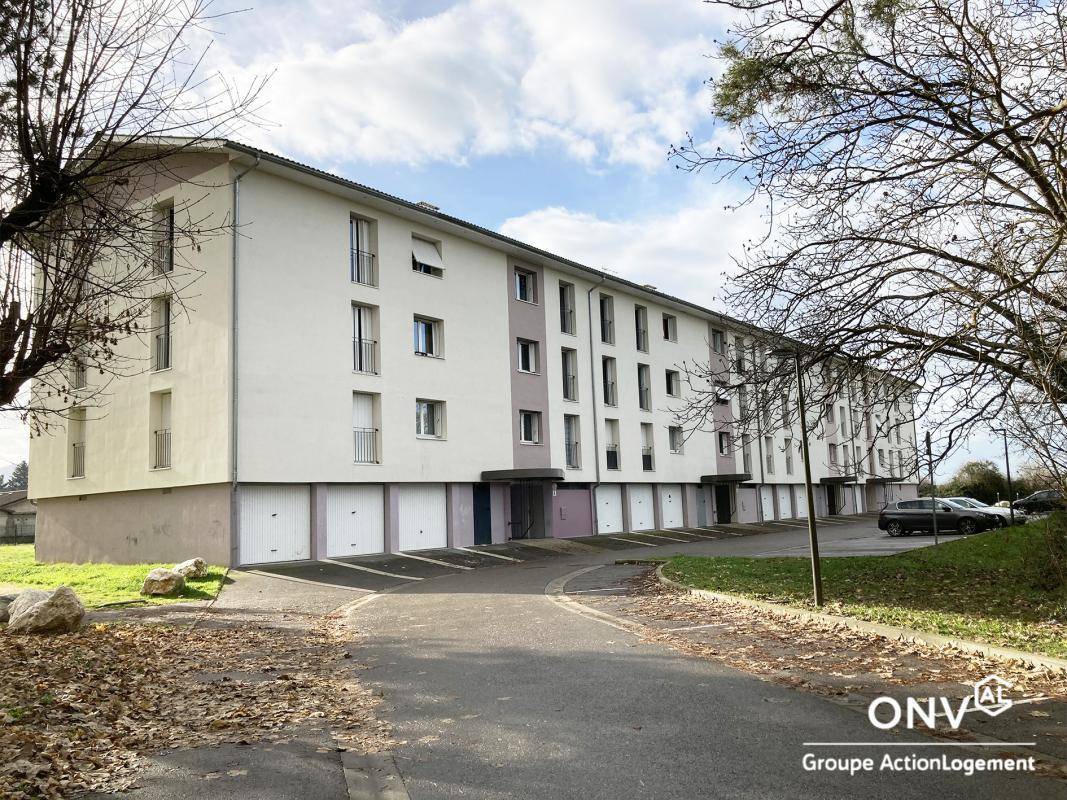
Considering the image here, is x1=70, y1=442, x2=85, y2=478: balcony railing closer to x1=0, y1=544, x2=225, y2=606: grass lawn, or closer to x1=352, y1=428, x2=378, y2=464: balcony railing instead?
x1=0, y1=544, x2=225, y2=606: grass lawn

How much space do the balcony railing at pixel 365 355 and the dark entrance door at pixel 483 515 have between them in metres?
5.99

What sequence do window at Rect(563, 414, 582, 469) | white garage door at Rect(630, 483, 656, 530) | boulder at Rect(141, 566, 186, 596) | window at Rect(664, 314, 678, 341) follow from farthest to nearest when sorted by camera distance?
window at Rect(664, 314, 678, 341)
white garage door at Rect(630, 483, 656, 530)
window at Rect(563, 414, 582, 469)
boulder at Rect(141, 566, 186, 596)

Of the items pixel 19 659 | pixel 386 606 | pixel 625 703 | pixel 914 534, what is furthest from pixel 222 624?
pixel 914 534

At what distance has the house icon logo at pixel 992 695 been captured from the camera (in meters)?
6.02

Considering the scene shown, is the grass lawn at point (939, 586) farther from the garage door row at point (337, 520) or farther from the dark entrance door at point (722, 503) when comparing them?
the dark entrance door at point (722, 503)

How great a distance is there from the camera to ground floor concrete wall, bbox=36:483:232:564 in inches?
826

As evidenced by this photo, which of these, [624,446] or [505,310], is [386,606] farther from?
[624,446]

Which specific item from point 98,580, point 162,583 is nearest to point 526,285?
point 98,580

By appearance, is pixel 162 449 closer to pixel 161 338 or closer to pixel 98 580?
pixel 161 338

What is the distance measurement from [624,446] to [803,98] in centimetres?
2714

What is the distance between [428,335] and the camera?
27328 mm

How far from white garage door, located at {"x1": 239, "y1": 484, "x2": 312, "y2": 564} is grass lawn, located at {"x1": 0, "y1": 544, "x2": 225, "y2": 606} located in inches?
56.3

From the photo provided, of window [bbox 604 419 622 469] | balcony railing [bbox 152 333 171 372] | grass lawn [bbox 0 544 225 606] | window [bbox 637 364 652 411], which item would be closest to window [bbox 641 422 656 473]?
window [bbox 637 364 652 411]

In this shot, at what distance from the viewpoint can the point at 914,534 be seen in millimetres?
32594
